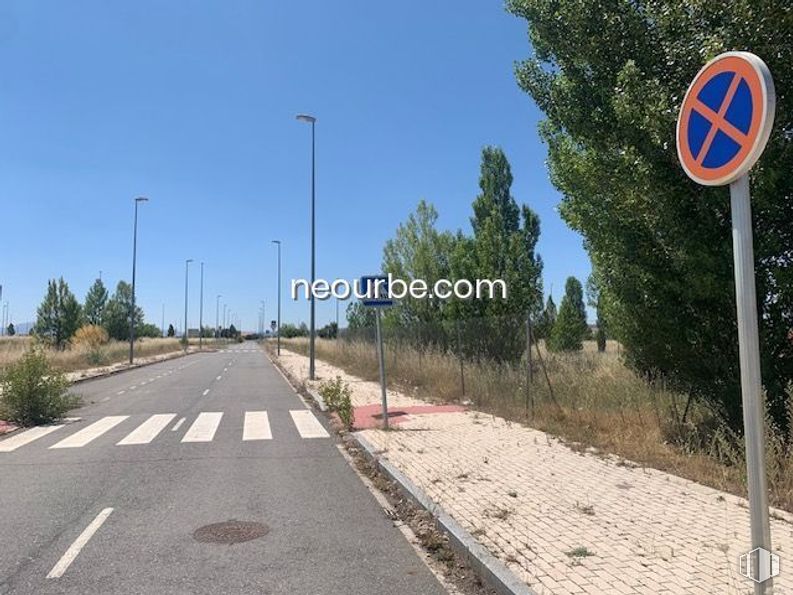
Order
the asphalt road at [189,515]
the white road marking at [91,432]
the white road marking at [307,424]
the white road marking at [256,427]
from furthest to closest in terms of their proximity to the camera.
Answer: the white road marking at [307,424] → the white road marking at [256,427] → the white road marking at [91,432] → the asphalt road at [189,515]

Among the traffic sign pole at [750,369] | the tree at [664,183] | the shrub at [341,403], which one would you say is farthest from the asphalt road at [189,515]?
the tree at [664,183]

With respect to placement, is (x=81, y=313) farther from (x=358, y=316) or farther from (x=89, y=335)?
(x=358, y=316)

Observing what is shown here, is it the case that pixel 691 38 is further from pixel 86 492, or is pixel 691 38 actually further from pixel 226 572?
pixel 86 492

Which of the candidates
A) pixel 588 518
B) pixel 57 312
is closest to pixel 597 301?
pixel 588 518

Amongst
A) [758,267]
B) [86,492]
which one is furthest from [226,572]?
[758,267]

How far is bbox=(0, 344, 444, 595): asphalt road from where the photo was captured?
4949 mm

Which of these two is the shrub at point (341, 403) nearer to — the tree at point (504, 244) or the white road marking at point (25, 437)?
the white road marking at point (25, 437)

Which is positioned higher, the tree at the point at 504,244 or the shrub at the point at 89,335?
the tree at the point at 504,244

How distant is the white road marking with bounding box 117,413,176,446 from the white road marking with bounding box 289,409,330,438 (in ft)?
9.03

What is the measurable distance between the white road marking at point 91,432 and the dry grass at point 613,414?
766cm

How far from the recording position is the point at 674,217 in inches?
340

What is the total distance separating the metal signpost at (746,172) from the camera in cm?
295

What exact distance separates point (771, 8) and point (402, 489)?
6.75 m

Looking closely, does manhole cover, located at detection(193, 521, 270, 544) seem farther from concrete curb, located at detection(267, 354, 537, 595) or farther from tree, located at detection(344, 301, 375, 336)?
tree, located at detection(344, 301, 375, 336)
